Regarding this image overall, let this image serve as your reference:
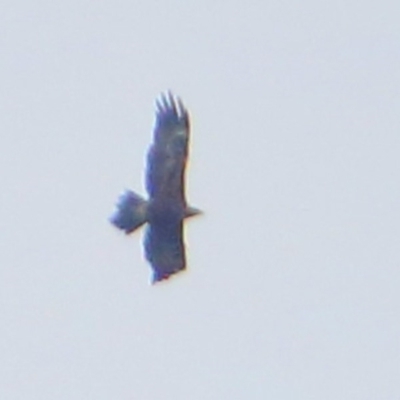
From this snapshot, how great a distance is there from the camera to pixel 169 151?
70812mm

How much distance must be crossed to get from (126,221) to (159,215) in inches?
28.0

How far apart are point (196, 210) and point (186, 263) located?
126cm

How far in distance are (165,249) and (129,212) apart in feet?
5.38

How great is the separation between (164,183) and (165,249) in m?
1.47

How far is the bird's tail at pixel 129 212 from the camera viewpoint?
7025 centimetres

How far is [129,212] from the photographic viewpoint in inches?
2771

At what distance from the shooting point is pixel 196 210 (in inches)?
2808

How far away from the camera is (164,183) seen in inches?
2785

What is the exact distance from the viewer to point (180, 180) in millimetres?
70938

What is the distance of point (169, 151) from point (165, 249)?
5.95ft

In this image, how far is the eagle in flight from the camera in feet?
231

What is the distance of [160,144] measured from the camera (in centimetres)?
7088

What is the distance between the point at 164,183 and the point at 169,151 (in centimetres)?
50

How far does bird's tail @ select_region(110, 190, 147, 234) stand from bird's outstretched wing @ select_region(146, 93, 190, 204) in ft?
1.08
